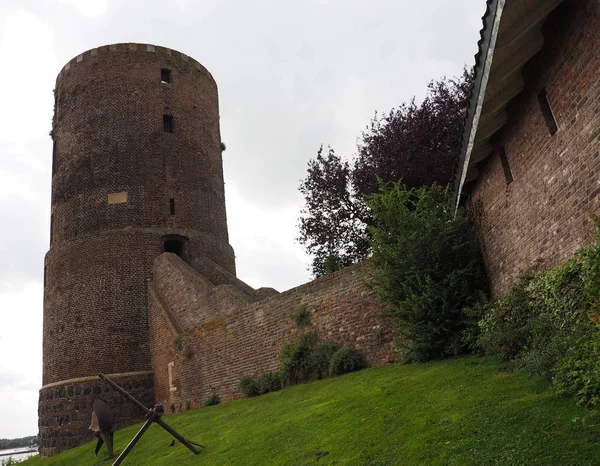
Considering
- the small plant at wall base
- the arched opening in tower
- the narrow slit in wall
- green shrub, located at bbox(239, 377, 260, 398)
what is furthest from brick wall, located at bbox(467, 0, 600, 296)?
the narrow slit in wall

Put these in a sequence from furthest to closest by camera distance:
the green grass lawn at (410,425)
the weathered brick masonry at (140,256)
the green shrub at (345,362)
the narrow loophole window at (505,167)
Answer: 1. the weathered brick masonry at (140,256)
2. the green shrub at (345,362)
3. the narrow loophole window at (505,167)
4. the green grass lawn at (410,425)

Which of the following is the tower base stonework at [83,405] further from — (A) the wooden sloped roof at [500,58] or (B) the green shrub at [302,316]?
(A) the wooden sloped roof at [500,58]

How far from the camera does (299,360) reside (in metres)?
14.1

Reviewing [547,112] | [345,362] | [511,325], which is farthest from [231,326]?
[547,112]

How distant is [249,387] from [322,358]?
2.73 meters

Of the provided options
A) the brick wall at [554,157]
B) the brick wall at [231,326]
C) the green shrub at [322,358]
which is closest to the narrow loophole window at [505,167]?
Result: the brick wall at [554,157]

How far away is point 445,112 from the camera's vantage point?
763 inches

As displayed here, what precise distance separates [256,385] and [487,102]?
10003 mm

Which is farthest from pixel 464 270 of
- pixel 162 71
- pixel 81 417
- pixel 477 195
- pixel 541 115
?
pixel 162 71

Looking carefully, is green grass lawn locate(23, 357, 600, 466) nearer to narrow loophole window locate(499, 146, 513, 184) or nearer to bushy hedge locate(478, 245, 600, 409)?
bushy hedge locate(478, 245, 600, 409)

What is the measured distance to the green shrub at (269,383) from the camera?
1455cm

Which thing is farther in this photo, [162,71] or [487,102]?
[162,71]

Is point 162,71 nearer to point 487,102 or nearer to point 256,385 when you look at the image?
point 256,385

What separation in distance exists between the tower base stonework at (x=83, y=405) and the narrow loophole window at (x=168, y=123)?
10.0 meters
